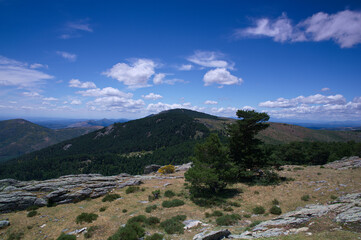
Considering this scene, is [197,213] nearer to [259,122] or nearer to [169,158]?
[259,122]

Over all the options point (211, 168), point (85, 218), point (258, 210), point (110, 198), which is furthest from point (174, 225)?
point (110, 198)

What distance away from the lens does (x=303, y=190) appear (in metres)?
20.2

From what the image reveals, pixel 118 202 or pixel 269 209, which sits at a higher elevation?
pixel 269 209

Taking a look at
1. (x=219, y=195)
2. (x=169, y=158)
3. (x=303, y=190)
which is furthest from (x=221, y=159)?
(x=169, y=158)

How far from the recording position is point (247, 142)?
88.8 ft

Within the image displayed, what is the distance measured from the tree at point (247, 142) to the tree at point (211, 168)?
4.74 meters

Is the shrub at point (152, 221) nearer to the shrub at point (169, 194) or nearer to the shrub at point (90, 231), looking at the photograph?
the shrub at point (90, 231)

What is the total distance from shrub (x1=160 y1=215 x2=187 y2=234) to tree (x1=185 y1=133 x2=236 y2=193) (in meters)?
5.59

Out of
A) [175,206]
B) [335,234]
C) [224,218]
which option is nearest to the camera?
[335,234]

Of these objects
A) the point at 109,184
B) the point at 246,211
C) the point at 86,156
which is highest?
the point at 246,211

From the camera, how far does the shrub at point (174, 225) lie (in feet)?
42.6

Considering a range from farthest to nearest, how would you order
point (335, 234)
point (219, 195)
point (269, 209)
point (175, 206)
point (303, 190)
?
point (219, 195), point (303, 190), point (175, 206), point (269, 209), point (335, 234)

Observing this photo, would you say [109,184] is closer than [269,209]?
No

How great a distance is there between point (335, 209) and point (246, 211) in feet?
23.8
